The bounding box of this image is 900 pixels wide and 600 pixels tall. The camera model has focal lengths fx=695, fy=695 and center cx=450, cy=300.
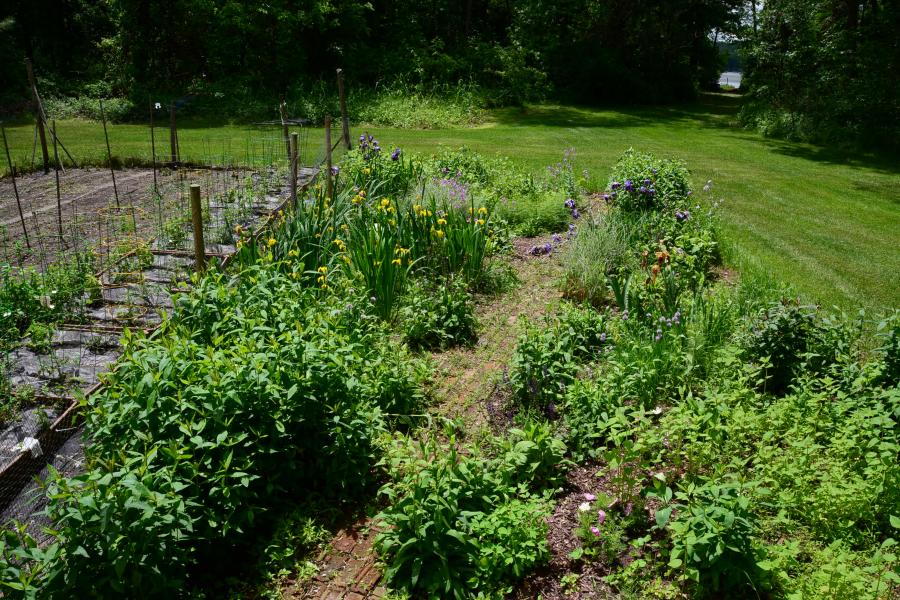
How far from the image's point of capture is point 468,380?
4.58 metres

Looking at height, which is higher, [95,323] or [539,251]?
[539,251]

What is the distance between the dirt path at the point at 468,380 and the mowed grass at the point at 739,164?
196cm

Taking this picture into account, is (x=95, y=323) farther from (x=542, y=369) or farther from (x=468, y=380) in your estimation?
(x=542, y=369)

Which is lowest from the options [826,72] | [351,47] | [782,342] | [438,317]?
[438,317]

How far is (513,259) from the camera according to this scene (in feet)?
22.2

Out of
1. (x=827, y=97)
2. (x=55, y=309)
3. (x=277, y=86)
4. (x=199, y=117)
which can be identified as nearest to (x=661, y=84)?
(x=827, y=97)

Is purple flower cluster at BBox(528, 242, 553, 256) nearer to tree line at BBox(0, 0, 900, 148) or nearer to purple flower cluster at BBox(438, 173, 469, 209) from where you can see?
purple flower cluster at BBox(438, 173, 469, 209)

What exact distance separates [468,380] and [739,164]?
9.51 meters

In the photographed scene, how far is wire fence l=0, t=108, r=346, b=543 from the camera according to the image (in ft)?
12.2

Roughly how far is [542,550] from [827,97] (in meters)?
15.2

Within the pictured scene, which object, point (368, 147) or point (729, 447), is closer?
point (729, 447)

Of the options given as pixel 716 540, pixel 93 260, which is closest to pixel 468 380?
pixel 716 540

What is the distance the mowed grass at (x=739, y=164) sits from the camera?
6.77 metres

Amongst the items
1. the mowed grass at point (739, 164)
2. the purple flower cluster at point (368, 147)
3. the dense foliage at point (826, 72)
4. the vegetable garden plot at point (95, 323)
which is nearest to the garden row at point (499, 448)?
the vegetable garden plot at point (95, 323)
